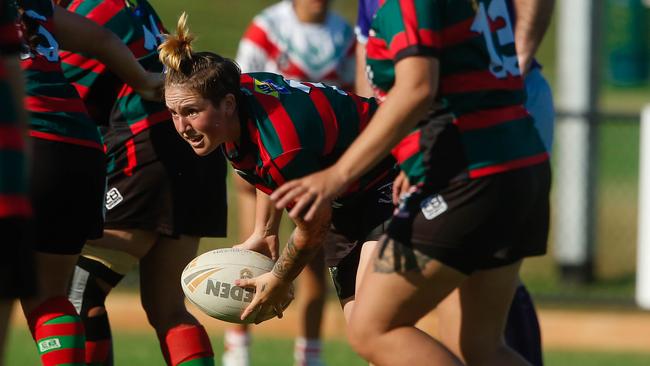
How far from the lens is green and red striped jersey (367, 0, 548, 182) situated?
12.5ft

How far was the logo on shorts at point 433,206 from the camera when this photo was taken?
13.0ft

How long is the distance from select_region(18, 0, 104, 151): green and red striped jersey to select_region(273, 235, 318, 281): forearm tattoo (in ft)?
2.71

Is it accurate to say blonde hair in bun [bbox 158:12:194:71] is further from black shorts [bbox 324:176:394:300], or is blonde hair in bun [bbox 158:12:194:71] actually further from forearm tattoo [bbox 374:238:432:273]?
A: forearm tattoo [bbox 374:238:432:273]

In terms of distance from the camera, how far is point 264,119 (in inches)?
169

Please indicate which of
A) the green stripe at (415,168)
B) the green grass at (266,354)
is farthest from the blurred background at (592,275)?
the green stripe at (415,168)

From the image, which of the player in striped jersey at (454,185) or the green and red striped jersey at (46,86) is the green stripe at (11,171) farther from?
the green and red striped jersey at (46,86)

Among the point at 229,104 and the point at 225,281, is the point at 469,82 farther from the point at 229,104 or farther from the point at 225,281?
the point at 225,281

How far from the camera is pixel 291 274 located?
4383mm

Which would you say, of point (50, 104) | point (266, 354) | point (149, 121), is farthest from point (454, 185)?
point (266, 354)

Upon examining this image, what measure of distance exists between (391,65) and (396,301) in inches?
28.1

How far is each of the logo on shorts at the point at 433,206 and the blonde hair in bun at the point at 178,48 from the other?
95 centimetres

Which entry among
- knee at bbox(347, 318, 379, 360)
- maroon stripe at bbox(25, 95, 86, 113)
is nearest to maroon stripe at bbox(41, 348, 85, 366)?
maroon stripe at bbox(25, 95, 86, 113)

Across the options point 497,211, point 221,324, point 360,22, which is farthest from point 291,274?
point 221,324

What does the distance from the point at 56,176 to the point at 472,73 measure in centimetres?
153
